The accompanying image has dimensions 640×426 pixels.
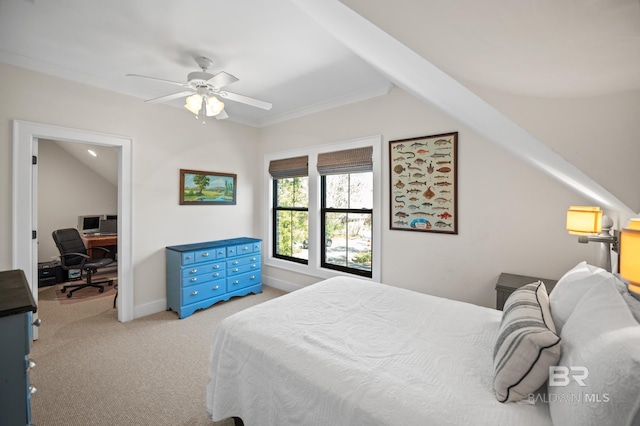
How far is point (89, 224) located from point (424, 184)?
20.5 ft

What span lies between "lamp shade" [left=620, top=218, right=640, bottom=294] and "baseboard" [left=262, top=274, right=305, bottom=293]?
3.73 metres

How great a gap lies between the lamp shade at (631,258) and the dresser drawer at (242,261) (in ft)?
12.4

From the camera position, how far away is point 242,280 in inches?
157

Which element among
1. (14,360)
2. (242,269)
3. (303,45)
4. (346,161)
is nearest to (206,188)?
(242,269)

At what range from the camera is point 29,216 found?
2652 mm

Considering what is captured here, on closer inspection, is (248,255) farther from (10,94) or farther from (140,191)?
(10,94)

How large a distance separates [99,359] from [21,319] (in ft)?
5.35

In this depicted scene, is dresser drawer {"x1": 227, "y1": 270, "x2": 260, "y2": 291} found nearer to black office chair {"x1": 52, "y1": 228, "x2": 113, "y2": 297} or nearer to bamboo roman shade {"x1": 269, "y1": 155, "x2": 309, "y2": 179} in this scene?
bamboo roman shade {"x1": 269, "y1": 155, "x2": 309, "y2": 179}

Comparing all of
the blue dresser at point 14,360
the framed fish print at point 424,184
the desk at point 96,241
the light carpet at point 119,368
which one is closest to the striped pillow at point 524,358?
the light carpet at point 119,368

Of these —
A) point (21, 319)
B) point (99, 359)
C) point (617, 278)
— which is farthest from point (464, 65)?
point (99, 359)

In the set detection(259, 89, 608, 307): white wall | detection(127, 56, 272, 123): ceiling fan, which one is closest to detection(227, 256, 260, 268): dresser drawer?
detection(259, 89, 608, 307): white wall

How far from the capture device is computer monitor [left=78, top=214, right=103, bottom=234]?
17.9 feet

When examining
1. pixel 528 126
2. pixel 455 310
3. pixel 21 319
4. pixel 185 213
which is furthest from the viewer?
pixel 185 213

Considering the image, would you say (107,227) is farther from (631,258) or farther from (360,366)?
(631,258)
